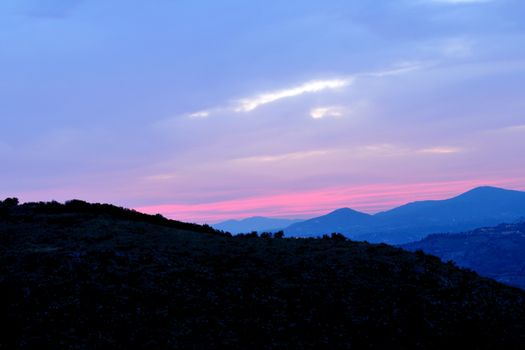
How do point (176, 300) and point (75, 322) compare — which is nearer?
point (75, 322)

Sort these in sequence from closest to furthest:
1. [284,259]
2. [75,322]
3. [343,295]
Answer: [75,322] → [343,295] → [284,259]

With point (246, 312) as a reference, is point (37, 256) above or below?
above

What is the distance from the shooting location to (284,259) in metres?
28.0

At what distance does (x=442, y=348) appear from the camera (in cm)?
2008

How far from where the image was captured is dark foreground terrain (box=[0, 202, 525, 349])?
766 inches

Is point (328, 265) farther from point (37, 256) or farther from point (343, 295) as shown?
point (37, 256)

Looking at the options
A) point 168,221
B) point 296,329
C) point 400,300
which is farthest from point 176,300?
point 168,221

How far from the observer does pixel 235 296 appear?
22.9 m

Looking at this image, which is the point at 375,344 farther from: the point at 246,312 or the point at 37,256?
the point at 37,256

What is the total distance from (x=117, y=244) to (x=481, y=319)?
64.1 feet

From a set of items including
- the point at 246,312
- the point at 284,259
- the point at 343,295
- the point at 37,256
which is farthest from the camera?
the point at 284,259

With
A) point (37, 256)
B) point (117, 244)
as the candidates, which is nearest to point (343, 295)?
point (117, 244)

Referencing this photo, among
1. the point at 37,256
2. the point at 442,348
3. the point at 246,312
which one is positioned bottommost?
the point at 442,348

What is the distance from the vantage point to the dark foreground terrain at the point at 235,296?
19.5m
